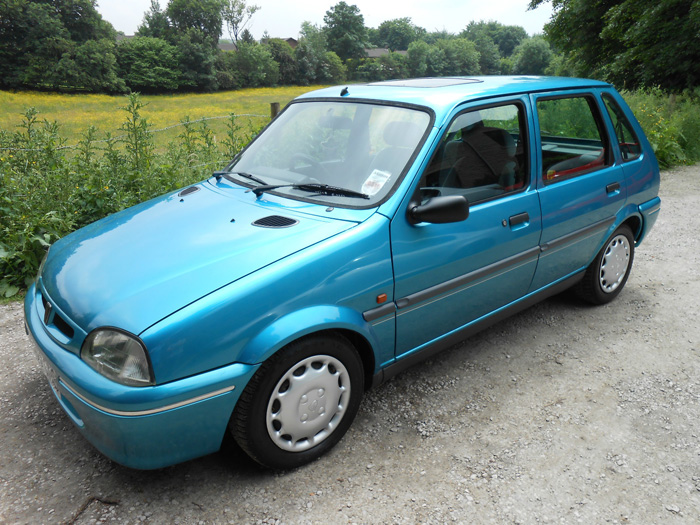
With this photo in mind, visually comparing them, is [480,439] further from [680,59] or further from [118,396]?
[680,59]

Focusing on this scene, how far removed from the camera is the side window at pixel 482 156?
2.82 m

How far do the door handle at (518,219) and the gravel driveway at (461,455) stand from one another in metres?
1.02

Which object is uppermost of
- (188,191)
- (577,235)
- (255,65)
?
(255,65)

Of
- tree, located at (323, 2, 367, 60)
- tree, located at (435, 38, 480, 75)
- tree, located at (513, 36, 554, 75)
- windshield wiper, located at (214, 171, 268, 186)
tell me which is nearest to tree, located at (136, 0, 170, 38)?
tree, located at (323, 2, 367, 60)

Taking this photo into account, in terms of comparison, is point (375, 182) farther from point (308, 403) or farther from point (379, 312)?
point (308, 403)

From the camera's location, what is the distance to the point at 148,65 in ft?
137

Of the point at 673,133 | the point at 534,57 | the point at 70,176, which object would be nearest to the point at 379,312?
the point at 70,176

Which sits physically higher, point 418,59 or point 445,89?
point 418,59

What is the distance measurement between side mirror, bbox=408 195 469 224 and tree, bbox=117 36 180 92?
41097 mm

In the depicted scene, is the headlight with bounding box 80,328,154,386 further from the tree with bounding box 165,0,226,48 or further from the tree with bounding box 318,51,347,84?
the tree with bounding box 318,51,347,84

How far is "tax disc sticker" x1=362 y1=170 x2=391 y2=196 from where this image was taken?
8.73ft

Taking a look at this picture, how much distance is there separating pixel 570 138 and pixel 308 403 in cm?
287

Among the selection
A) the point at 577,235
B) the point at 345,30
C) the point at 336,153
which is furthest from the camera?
the point at 345,30

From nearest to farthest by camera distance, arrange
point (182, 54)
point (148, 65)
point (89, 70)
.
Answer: point (89, 70) → point (148, 65) → point (182, 54)
